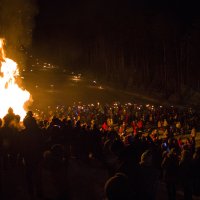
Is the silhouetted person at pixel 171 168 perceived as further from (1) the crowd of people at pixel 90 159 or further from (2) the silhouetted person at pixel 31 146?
(2) the silhouetted person at pixel 31 146

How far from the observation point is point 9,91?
19516 millimetres

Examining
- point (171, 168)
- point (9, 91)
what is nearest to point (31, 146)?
point (171, 168)

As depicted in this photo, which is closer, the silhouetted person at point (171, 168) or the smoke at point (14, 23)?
the silhouetted person at point (171, 168)

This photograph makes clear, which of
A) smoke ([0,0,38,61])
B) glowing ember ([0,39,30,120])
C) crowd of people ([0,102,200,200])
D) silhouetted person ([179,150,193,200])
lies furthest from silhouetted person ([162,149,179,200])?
smoke ([0,0,38,61])

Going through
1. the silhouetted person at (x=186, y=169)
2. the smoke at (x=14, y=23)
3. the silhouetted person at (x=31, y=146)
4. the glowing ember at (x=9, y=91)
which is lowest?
the silhouetted person at (x=186, y=169)

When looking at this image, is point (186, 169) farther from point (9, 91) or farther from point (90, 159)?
point (9, 91)

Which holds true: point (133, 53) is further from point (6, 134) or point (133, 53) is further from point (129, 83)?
point (6, 134)

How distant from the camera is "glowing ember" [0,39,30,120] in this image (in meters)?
19.0

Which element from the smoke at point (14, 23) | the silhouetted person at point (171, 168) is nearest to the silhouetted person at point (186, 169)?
the silhouetted person at point (171, 168)

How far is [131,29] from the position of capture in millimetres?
60250

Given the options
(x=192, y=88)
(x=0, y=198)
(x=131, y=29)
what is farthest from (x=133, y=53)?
(x=0, y=198)

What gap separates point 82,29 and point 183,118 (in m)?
48.9

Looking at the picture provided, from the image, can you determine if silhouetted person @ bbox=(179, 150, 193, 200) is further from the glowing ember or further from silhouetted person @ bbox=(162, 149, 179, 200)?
the glowing ember

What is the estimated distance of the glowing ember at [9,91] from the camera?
62.2 ft
